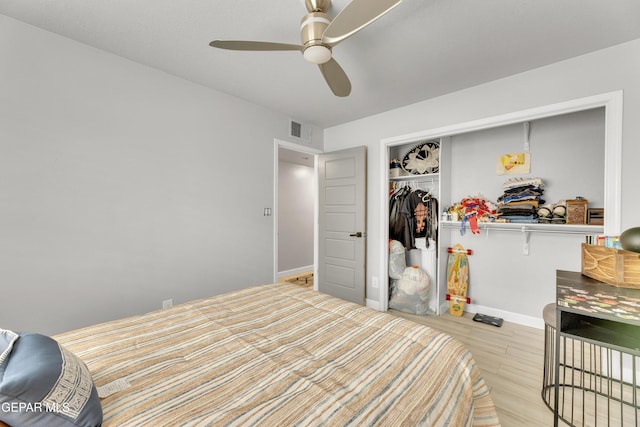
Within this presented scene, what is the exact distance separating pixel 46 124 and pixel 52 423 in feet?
6.44

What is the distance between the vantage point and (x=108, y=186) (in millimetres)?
2062

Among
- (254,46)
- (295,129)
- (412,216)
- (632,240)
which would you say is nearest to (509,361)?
(632,240)

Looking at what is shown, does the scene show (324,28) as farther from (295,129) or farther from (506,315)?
(506,315)

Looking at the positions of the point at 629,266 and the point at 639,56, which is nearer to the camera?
the point at 629,266

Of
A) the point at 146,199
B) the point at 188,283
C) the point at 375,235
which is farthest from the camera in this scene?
the point at 375,235

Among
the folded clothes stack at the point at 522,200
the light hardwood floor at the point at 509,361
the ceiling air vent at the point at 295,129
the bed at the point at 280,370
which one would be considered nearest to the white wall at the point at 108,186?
the ceiling air vent at the point at 295,129

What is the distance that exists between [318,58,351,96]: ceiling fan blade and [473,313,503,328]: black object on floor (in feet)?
9.11

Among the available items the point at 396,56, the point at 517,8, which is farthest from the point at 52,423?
the point at 517,8

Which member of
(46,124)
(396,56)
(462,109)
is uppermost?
(396,56)

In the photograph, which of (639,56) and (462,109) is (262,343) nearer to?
(462,109)

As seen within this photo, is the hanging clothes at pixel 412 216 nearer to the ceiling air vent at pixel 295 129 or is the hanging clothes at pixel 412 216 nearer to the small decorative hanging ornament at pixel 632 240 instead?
the ceiling air vent at pixel 295 129

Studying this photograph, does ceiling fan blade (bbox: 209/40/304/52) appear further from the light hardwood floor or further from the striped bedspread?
the light hardwood floor

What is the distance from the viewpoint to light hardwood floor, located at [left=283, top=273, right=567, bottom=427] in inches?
66.0

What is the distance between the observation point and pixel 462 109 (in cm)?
265
